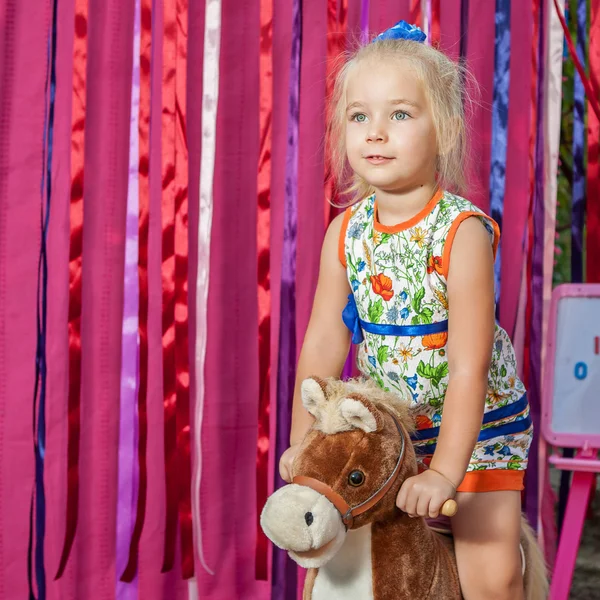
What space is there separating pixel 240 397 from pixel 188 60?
0.58m

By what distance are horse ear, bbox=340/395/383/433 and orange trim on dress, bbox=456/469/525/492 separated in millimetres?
212

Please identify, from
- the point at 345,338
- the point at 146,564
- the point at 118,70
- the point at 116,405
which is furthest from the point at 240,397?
the point at 118,70

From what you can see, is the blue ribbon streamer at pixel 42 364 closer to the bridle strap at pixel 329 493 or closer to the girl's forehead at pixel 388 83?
the girl's forehead at pixel 388 83

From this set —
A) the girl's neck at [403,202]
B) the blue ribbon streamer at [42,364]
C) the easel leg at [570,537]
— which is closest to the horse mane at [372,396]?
the girl's neck at [403,202]

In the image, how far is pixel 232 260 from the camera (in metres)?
1.55

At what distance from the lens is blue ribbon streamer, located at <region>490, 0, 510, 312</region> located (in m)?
1.46

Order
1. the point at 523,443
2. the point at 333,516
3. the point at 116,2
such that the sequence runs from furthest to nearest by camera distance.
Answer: the point at 116,2 < the point at 523,443 < the point at 333,516

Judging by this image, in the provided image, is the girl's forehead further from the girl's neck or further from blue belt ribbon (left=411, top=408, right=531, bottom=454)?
blue belt ribbon (left=411, top=408, right=531, bottom=454)

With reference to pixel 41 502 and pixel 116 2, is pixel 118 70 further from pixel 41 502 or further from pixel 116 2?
pixel 41 502

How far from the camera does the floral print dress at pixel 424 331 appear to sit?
102 centimetres

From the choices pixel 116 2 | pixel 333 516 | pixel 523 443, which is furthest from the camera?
pixel 116 2

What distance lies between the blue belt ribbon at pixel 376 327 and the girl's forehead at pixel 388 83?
0.81 feet

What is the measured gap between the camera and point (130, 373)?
5.04 ft

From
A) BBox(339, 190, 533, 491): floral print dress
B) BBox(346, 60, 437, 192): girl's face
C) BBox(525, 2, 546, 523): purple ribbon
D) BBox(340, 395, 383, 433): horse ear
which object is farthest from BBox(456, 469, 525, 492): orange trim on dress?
BBox(525, 2, 546, 523): purple ribbon
